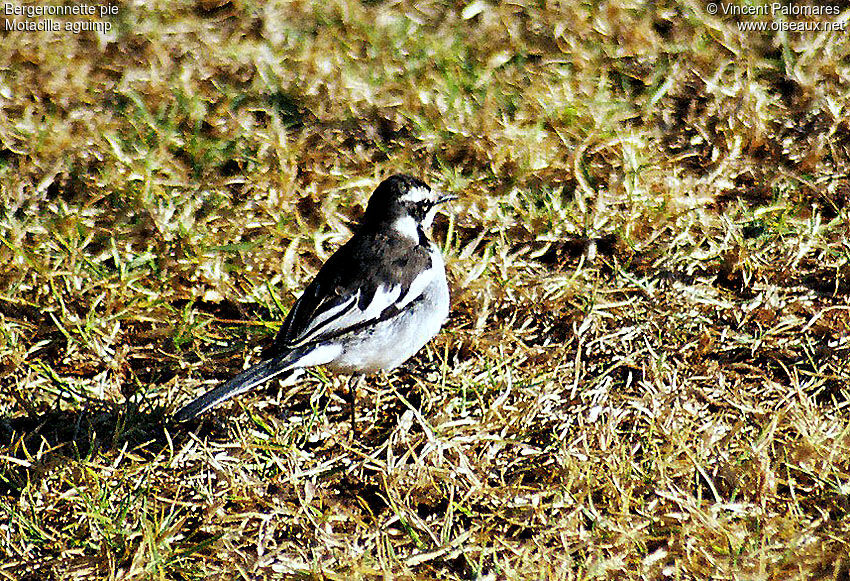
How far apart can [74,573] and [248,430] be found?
996mm

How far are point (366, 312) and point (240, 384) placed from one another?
2.16 ft

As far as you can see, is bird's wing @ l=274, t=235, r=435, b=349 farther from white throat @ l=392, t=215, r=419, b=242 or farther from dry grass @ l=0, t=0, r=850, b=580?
dry grass @ l=0, t=0, r=850, b=580

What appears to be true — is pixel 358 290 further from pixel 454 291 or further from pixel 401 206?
pixel 454 291

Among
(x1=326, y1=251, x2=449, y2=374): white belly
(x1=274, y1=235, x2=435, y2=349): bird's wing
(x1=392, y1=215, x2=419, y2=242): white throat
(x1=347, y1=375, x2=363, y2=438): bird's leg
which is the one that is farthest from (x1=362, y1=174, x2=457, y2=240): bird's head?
(x1=347, y1=375, x2=363, y2=438): bird's leg

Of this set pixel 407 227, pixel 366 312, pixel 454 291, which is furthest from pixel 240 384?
pixel 454 291

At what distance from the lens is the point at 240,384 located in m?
4.39

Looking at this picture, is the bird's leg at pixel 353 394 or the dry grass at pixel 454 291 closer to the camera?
the dry grass at pixel 454 291

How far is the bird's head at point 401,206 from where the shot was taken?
5133 millimetres

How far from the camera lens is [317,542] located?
4.33 m

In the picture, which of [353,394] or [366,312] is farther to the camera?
[353,394]

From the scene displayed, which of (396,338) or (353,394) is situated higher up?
(396,338)

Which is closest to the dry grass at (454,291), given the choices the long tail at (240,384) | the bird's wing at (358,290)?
the long tail at (240,384)

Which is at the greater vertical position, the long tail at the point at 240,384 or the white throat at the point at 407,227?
the white throat at the point at 407,227

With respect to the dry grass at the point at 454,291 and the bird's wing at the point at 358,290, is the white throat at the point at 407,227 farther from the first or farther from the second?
the dry grass at the point at 454,291
